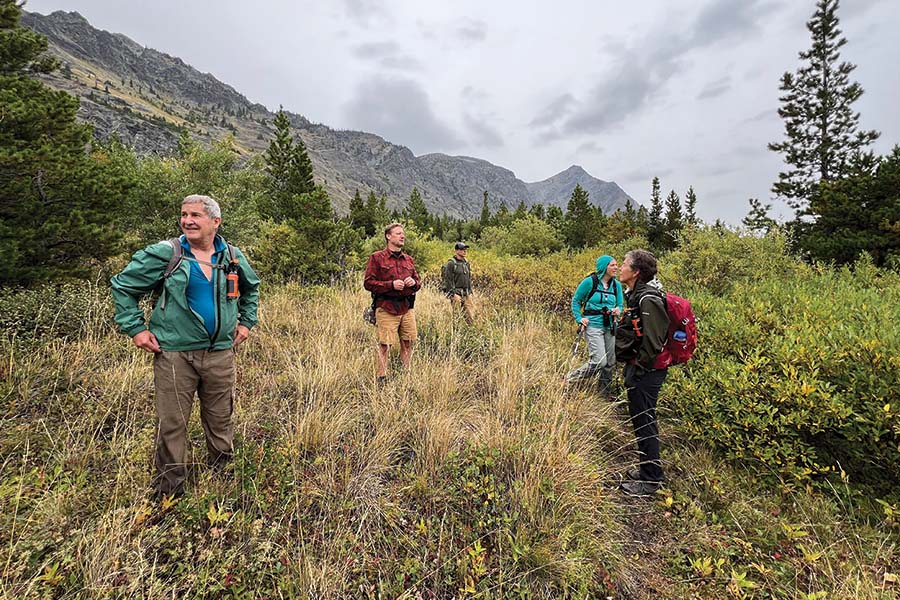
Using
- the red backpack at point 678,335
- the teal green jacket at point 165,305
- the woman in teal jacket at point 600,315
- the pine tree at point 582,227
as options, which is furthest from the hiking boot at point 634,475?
the pine tree at point 582,227

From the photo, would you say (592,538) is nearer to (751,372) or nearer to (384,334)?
(751,372)

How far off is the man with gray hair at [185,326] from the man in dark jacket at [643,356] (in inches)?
120

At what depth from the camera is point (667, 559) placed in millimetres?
2148

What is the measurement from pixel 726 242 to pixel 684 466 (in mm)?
6283

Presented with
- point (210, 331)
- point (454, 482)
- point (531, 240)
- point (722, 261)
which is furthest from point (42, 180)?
point (531, 240)

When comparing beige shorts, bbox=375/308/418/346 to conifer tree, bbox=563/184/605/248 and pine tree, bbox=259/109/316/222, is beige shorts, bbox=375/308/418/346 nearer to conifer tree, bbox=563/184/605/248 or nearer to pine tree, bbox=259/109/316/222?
pine tree, bbox=259/109/316/222

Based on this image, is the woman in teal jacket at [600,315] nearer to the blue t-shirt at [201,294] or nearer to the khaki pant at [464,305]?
the khaki pant at [464,305]

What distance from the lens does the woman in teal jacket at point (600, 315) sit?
429 cm

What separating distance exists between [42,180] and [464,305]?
771cm

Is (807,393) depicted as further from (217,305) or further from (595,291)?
(217,305)

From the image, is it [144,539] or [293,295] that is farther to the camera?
[293,295]

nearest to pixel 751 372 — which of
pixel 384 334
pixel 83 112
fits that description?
pixel 384 334

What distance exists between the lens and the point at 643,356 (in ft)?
9.02

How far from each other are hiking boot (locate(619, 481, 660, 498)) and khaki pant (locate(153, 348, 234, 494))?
311 centimetres
